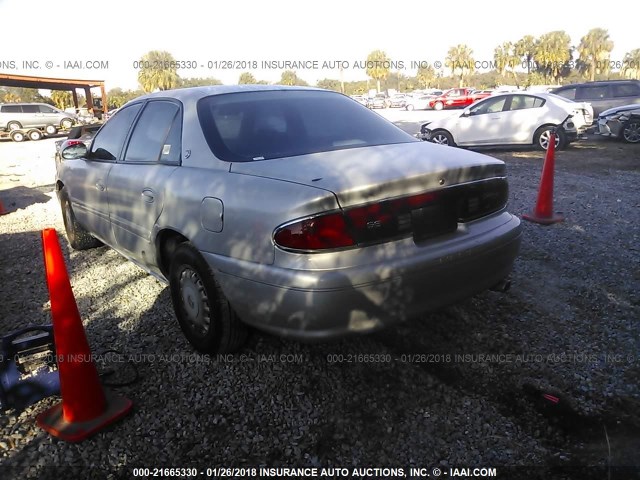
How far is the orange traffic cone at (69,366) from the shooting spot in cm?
231

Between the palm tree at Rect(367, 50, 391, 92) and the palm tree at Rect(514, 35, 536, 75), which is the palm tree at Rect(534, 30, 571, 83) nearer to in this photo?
the palm tree at Rect(514, 35, 536, 75)

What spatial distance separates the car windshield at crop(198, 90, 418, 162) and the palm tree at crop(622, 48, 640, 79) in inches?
2589

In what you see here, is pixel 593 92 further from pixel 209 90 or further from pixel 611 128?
pixel 209 90

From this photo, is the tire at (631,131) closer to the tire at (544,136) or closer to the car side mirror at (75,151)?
the tire at (544,136)

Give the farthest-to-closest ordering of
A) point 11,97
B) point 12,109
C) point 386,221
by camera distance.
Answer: point 11,97 < point 12,109 < point 386,221

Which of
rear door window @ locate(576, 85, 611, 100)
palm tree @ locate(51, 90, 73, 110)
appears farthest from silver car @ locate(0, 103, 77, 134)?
palm tree @ locate(51, 90, 73, 110)

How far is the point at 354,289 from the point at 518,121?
35.8 ft

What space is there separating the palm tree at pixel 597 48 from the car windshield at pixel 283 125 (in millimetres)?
65878

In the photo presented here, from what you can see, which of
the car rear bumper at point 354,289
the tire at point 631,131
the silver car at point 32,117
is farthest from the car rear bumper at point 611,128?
the silver car at point 32,117

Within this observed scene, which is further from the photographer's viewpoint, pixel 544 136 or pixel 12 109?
pixel 12 109

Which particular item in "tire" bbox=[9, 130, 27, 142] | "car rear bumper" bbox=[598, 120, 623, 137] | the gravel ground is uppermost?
"car rear bumper" bbox=[598, 120, 623, 137]

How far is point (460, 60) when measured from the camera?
7019 centimetres

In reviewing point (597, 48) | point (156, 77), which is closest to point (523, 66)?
point (597, 48)

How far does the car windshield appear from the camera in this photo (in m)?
2.73
